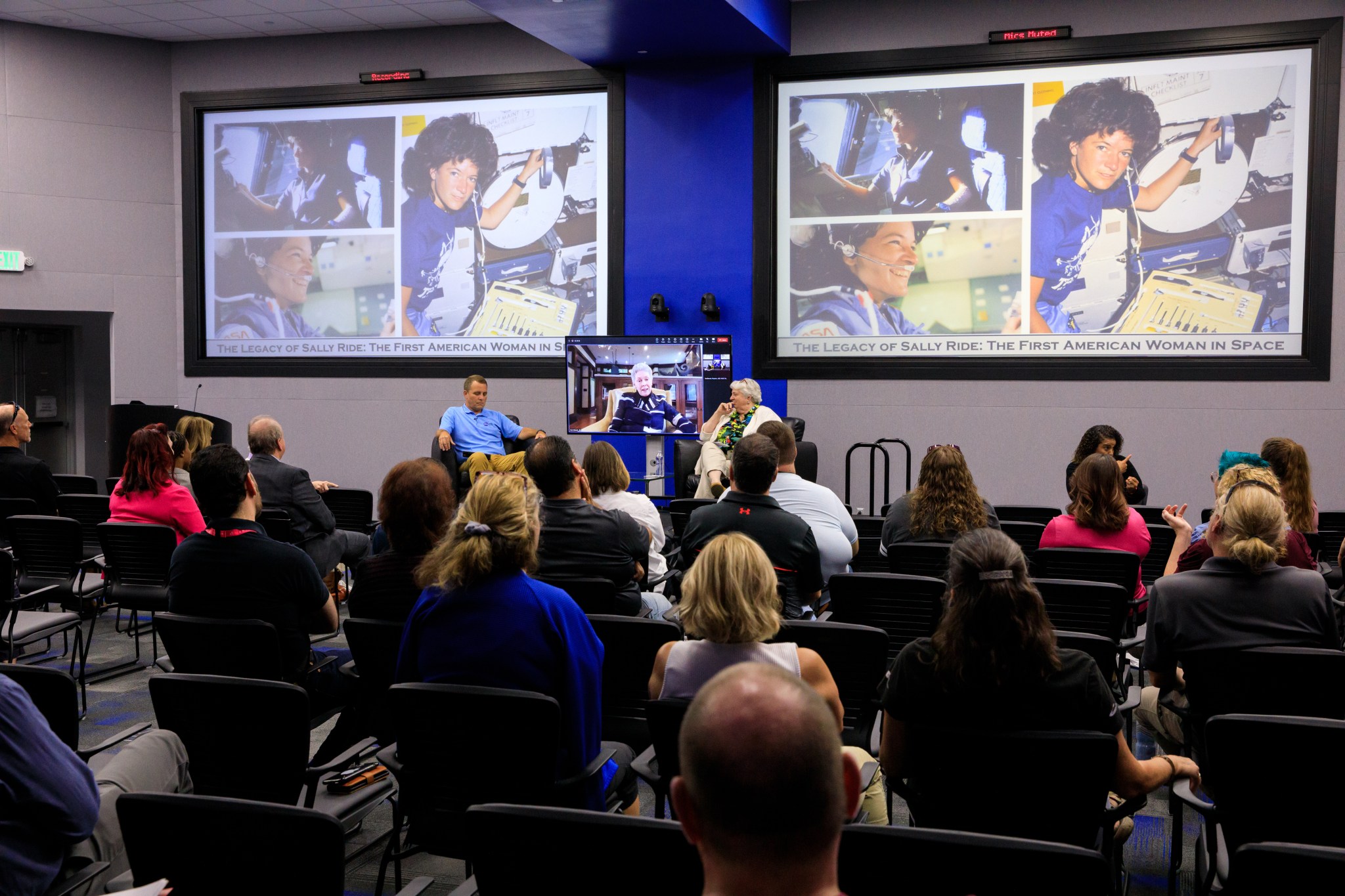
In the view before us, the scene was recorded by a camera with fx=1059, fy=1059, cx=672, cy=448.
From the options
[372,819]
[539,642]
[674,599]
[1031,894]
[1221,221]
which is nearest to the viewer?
[1031,894]

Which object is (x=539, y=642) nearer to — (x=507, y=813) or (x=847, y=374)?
(x=507, y=813)

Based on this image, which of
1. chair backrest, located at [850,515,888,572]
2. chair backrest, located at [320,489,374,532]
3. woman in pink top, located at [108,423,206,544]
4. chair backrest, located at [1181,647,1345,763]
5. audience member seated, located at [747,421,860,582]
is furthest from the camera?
chair backrest, located at [320,489,374,532]

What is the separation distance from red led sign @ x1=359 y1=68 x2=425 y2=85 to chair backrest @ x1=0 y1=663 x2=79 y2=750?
28.2 feet

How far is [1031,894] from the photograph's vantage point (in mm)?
1579

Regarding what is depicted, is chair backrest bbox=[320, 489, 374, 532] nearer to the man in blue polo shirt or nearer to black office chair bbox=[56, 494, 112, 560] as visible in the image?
black office chair bbox=[56, 494, 112, 560]

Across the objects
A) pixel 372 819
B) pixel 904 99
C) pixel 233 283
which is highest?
pixel 904 99

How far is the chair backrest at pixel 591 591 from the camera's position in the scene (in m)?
3.83

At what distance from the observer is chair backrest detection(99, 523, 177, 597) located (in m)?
5.00

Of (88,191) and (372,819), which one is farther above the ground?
(88,191)

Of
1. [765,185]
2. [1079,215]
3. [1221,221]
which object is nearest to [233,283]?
[765,185]

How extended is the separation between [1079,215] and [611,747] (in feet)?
23.3

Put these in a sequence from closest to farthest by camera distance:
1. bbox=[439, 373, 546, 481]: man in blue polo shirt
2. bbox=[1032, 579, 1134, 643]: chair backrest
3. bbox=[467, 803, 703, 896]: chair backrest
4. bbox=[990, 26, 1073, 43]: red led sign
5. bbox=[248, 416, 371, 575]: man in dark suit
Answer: bbox=[467, 803, 703, 896]: chair backrest, bbox=[1032, 579, 1134, 643]: chair backrest, bbox=[248, 416, 371, 575]: man in dark suit, bbox=[990, 26, 1073, 43]: red led sign, bbox=[439, 373, 546, 481]: man in blue polo shirt

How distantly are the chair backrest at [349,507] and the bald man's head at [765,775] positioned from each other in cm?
598

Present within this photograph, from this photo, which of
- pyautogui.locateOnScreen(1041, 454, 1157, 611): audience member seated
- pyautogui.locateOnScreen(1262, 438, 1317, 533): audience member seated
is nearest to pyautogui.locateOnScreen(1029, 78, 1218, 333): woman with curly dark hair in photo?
pyautogui.locateOnScreen(1262, 438, 1317, 533): audience member seated
